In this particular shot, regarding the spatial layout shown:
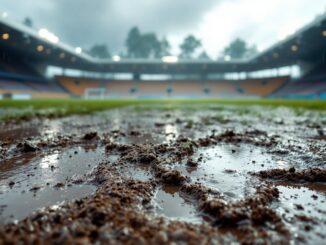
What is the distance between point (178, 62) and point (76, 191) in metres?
48.5

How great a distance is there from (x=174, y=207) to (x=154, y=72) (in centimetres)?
5653

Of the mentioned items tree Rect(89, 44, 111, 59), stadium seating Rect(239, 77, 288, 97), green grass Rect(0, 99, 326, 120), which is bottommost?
green grass Rect(0, 99, 326, 120)

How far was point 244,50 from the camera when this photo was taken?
82.7 metres

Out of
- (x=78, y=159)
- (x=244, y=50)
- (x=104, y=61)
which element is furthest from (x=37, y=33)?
(x=244, y=50)

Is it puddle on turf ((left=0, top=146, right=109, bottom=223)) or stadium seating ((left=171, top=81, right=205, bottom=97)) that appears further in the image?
stadium seating ((left=171, top=81, right=205, bottom=97))

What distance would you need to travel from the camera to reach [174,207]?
1309 millimetres

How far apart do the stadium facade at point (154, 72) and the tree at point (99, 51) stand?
2961 centimetres

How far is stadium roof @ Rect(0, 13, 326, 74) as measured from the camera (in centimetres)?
2878

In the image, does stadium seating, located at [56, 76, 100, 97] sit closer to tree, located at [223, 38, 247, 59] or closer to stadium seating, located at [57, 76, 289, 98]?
stadium seating, located at [57, 76, 289, 98]

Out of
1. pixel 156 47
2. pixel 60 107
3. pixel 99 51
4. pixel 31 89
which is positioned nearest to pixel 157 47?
pixel 156 47

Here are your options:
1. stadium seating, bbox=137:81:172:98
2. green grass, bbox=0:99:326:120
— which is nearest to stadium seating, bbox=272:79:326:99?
green grass, bbox=0:99:326:120

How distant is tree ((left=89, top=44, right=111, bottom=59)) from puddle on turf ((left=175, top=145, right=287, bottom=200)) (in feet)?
283

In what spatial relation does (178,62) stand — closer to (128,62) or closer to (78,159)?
(128,62)

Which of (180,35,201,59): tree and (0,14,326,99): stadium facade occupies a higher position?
(180,35,201,59): tree
